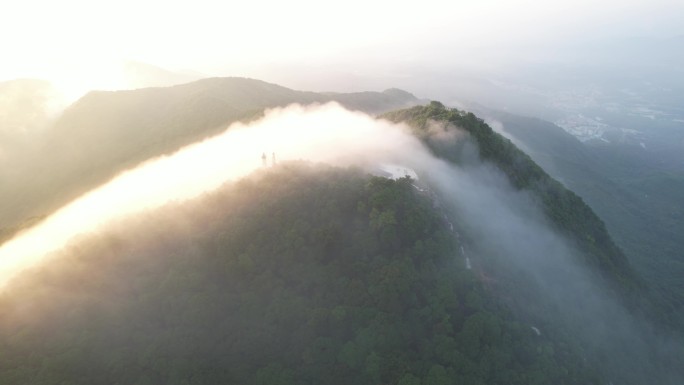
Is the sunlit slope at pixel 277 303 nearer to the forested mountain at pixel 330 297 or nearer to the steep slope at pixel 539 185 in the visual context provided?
the forested mountain at pixel 330 297

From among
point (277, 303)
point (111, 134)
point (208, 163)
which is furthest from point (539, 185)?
point (111, 134)

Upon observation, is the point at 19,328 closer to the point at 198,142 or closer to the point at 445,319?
the point at 445,319

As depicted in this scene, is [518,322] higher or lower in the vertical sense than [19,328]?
lower

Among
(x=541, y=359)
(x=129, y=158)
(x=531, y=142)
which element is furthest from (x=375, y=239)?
(x=531, y=142)

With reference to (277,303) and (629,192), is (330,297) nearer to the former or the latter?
(277,303)

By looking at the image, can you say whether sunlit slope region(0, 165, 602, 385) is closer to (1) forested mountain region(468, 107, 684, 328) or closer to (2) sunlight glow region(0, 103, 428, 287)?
(2) sunlight glow region(0, 103, 428, 287)

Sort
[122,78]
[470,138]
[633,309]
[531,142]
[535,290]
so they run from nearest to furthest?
1. [535,290]
2. [633,309]
3. [470,138]
4. [122,78]
5. [531,142]
